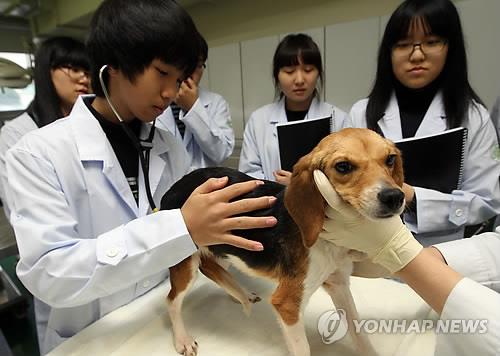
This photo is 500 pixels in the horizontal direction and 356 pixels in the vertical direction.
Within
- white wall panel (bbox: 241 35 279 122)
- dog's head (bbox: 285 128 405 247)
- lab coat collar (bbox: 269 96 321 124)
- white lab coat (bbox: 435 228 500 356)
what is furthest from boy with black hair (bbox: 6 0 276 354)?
white wall panel (bbox: 241 35 279 122)

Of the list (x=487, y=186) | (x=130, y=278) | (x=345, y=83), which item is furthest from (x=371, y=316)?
(x=345, y=83)

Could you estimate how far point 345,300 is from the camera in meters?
0.82

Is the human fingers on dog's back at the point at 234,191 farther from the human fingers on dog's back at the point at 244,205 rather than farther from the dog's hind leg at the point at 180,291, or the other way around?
the dog's hind leg at the point at 180,291

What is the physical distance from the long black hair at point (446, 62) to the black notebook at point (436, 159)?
0.20m

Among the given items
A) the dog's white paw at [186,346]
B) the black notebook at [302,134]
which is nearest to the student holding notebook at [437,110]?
the black notebook at [302,134]

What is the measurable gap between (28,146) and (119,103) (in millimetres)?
260

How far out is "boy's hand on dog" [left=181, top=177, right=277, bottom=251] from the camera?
0.73 meters

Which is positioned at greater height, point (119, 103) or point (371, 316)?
point (119, 103)

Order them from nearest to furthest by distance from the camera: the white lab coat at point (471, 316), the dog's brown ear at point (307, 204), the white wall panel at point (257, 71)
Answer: the white lab coat at point (471, 316) → the dog's brown ear at point (307, 204) → the white wall panel at point (257, 71)

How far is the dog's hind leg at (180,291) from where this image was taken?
84 centimetres

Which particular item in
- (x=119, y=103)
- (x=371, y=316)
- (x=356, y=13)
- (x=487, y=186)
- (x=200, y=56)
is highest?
(x=356, y=13)

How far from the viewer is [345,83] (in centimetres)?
248

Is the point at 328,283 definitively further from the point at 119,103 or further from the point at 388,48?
the point at 388,48

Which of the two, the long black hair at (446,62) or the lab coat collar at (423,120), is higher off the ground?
the long black hair at (446,62)
